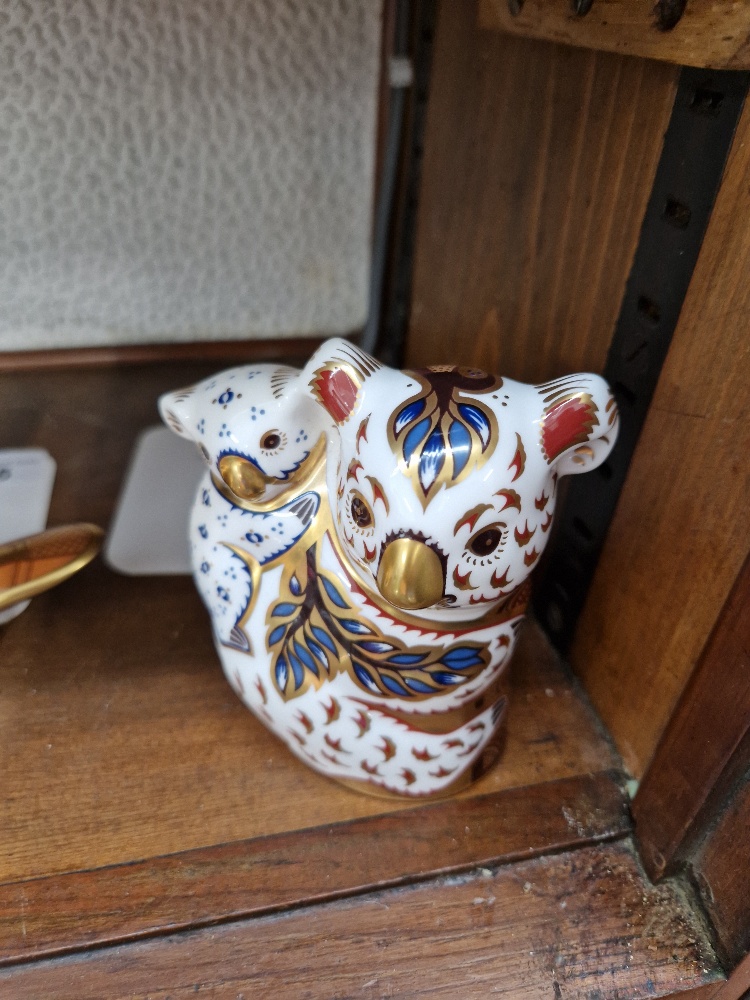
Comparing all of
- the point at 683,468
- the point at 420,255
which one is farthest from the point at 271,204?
the point at 683,468

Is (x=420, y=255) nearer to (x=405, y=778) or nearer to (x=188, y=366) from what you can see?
(x=188, y=366)

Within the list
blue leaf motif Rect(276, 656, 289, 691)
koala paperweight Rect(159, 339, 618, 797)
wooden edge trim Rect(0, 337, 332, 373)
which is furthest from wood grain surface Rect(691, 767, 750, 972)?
wooden edge trim Rect(0, 337, 332, 373)

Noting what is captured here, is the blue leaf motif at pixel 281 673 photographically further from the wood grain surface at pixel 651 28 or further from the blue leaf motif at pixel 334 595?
the wood grain surface at pixel 651 28

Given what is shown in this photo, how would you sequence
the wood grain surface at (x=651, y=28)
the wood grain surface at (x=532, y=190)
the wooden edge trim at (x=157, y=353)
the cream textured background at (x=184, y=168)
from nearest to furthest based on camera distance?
the wood grain surface at (x=651, y=28) < the wood grain surface at (x=532, y=190) < the cream textured background at (x=184, y=168) < the wooden edge trim at (x=157, y=353)

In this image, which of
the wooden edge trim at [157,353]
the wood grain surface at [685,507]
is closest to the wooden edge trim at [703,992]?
the wood grain surface at [685,507]

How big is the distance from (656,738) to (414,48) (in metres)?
0.50

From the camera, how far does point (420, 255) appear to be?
0.64 m

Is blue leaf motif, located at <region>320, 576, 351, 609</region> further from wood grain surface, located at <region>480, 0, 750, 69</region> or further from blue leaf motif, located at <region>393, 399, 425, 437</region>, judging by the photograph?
wood grain surface, located at <region>480, 0, 750, 69</region>

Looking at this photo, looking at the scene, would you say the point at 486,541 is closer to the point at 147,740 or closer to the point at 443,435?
the point at 443,435

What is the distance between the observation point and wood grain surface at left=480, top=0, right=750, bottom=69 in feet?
0.95

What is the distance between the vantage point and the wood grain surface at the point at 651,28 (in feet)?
0.95

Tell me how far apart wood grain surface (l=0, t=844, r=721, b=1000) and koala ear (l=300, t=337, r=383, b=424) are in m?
0.25

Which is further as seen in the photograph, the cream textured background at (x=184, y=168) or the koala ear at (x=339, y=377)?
the cream textured background at (x=184, y=168)

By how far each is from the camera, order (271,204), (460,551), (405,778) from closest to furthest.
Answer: (460,551) → (405,778) → (271,204)
